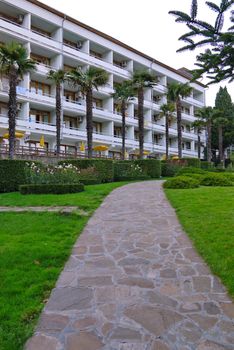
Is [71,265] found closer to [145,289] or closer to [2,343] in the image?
[145,289]

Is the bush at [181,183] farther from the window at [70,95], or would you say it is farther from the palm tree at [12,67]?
the window at [70,95]

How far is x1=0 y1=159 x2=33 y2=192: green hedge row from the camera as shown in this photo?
18.8 meters

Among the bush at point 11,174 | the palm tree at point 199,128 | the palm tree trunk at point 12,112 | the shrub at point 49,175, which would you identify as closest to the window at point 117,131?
the palm tree at point 199,128

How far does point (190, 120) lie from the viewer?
61.2 metres

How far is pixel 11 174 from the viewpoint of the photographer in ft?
62.2

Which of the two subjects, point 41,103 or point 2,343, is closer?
point 2,343

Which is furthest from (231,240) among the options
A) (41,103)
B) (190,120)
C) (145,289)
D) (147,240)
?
(190,120)

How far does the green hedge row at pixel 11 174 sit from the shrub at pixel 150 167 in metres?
10.7

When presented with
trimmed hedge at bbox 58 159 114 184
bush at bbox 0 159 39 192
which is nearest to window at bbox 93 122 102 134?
trimmed hedge at bbox 58 159 114 184

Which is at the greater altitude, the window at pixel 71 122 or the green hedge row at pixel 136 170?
the window at pixel 71 122

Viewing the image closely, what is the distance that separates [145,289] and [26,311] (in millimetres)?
1739

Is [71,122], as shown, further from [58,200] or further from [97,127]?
[58,200]

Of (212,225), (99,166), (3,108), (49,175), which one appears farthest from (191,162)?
(212,225)

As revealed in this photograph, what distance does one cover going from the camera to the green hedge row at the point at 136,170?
84.3ft
